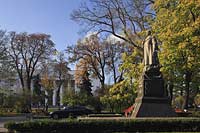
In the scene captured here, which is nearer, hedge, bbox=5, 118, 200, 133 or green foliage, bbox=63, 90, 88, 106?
hedge, bbox=5, 118, 200, 133

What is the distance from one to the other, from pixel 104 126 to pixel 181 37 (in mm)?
11309

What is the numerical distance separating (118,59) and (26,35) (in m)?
16.0

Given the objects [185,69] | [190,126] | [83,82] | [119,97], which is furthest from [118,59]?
[190,126]

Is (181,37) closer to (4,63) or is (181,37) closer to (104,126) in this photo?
(104,126)

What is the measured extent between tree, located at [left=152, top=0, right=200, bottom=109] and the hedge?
8.50m

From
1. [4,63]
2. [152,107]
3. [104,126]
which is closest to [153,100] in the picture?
[152,107]

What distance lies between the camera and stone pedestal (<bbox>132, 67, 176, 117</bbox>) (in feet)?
69.3

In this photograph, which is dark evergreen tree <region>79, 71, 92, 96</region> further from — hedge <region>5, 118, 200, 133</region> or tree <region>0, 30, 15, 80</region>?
hedge <region>5, 118, 200, 133</region>

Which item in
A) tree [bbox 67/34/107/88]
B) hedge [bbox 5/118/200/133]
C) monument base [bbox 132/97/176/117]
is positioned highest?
tree [bbox 67/34/107/88]

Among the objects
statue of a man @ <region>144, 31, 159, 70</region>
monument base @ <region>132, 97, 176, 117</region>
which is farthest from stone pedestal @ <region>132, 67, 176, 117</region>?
statue of a man @ <region>144, 31, 159, 70</region>

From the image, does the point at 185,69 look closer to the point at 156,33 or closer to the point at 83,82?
the point at 156,33

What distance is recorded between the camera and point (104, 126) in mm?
17953

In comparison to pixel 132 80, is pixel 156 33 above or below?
above

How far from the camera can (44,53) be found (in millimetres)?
64000
